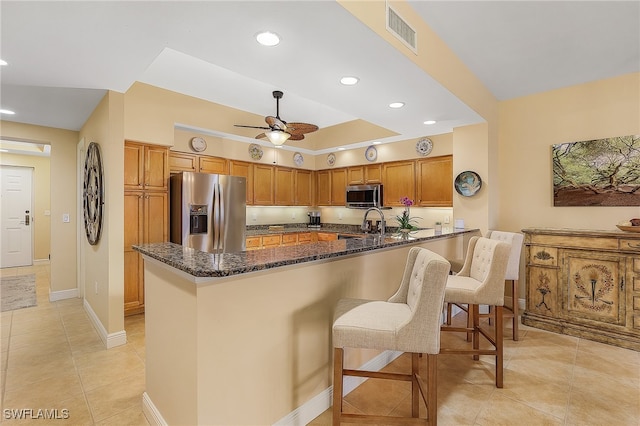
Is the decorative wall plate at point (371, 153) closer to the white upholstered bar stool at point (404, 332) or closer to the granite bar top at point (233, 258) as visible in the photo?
the granite bar top at point (233, 258)

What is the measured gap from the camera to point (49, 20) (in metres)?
1.70

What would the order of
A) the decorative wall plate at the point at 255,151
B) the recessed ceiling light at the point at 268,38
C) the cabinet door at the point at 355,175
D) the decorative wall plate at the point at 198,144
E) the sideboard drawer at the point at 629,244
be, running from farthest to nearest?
1. the cabinet door at the point at 355,175
2. the decorative wall plate at the point at 255,151
3. the decorative wall plate at the point at 198,144
4. the sideboard drawer at the point at 629,244
5. the recessed ceiling light at the point at 268,38

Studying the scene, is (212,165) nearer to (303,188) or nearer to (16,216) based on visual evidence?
(303,188)

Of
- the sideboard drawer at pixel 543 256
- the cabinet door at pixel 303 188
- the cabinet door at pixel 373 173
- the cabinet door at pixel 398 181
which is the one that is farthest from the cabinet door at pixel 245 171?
the sideboard drawer at pixel 543 256

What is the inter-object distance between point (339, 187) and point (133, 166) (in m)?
3.48

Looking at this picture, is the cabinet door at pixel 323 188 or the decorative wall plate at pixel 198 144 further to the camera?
the cabinet door at pixel 323 188

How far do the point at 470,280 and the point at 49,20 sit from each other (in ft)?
11.1

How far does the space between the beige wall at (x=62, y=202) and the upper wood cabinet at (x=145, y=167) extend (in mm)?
1563

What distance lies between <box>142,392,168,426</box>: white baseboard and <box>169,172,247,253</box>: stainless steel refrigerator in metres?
2.08

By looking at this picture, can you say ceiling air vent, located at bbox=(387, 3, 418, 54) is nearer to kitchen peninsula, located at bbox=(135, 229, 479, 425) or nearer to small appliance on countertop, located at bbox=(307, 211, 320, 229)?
kitchen peninsula, located at bbox=(135, 229, 479, 425)

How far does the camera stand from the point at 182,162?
170 inches

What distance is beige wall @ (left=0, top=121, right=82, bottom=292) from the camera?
4.16m

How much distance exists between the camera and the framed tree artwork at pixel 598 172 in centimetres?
304

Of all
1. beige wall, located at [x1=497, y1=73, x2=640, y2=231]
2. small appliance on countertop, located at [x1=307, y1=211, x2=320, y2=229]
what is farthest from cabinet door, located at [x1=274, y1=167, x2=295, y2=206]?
beige wall, located at [x1=497, y1=73, x2=640, y2=231]
